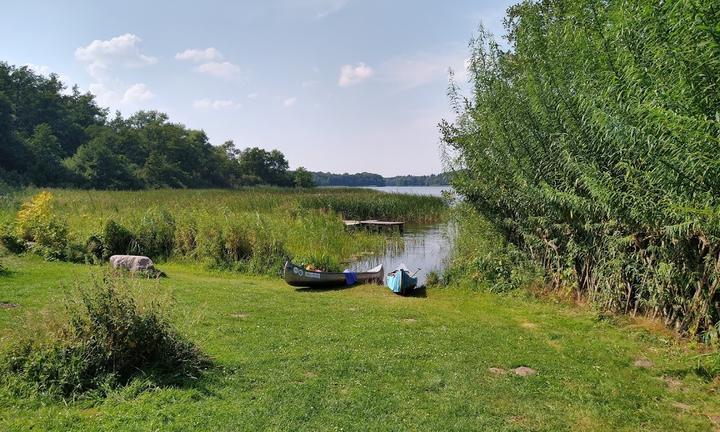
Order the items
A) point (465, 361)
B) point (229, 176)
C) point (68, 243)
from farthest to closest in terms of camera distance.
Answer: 1. point (229, 176)
2. point (68, 243)
3. point (465, 361)

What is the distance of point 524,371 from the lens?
213 inches

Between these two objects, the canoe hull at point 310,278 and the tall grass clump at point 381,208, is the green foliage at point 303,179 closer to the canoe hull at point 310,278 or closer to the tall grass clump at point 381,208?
the tall grass clump at point 381,208

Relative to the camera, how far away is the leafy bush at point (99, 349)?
4.25 meters

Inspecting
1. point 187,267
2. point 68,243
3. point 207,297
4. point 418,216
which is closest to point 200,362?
point 207,297

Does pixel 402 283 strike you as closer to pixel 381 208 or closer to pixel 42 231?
pixel 42 231

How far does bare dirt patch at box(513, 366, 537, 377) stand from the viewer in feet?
17.4

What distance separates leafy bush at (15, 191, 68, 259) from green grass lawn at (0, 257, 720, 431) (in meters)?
4.05

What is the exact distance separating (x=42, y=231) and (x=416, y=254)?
11747mm

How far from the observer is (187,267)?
13117 millimetres

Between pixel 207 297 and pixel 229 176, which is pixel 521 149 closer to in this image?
pixel 207 297

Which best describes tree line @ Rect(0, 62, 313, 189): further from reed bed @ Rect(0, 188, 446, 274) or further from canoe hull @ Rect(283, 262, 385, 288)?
Result: canoe hull @ Rect(283, 262, 385, 288)

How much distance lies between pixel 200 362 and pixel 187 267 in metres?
8.67

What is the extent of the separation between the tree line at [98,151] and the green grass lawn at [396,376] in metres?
41.5

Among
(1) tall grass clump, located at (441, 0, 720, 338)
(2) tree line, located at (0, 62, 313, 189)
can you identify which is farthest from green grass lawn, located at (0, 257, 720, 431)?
(2) tree line, located at (0, 62, 313, 189)
